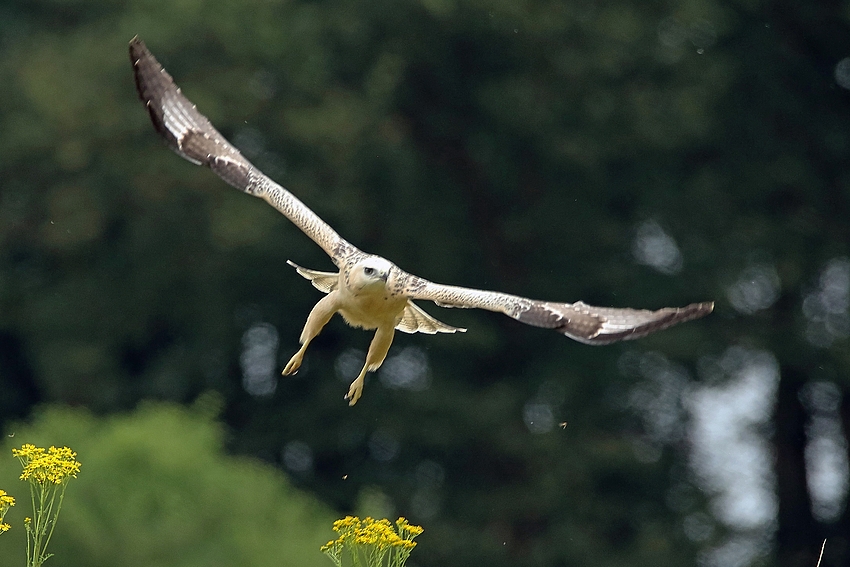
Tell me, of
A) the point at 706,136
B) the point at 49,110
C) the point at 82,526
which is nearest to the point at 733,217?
the point at 706,136

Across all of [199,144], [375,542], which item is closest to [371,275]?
[199,144]

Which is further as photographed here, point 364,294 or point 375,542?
point 364,294

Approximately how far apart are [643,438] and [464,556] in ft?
12.7

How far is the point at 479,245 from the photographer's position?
1058 inches

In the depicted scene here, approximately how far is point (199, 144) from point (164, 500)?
781cm

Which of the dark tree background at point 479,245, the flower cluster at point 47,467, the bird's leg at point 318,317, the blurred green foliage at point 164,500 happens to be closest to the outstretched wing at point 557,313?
the bird's leg at point 318,317

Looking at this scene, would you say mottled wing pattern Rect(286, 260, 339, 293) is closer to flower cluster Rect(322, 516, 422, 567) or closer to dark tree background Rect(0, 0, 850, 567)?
flower cluster Rect(322, 516, 422, 567)

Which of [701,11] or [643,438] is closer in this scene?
[643,438]

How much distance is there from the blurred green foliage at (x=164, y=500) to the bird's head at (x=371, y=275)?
684 cm

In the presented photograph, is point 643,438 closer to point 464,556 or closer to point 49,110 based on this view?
point 464,556

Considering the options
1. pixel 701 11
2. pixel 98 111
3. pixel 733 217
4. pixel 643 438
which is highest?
pixel 98 111

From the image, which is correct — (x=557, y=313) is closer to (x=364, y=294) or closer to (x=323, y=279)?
(x=364, y=294)

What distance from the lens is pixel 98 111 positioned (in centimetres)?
2638

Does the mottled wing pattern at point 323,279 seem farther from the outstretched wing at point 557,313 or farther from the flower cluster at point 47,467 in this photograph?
the flower cluster at point 47,467
